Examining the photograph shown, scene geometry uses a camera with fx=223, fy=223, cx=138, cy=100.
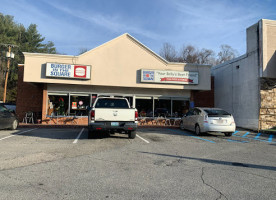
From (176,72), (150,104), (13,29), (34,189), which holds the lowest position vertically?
(34,189)

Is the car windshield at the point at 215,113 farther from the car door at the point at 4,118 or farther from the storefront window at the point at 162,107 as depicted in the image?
the car door at the point at 4,118

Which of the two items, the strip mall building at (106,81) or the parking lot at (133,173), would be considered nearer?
the parking lot at (133,173)

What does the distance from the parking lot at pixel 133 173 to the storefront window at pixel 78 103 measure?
31.1 feet

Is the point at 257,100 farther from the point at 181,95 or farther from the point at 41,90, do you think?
the point at 41,90

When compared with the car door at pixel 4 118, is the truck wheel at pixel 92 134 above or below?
below

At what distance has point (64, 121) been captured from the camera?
17172mm

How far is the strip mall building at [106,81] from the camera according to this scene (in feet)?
53.1

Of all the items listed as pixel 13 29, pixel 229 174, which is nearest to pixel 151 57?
pixel 229 174

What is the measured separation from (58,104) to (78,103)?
5.11 ft

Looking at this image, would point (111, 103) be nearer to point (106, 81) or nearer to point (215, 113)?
point (215, 113)

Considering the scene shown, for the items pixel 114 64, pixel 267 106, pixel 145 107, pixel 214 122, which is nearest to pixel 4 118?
pixel 114 64

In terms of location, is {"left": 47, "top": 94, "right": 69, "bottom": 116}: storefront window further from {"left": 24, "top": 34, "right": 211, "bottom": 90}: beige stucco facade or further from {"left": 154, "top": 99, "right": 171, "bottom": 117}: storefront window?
{"left": 154, "top": 99, "right": 171, "bottom": 117}: storefront window

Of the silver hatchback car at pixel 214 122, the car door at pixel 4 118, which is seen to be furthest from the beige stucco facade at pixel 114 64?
the silver hatchback car at pixel 214 122

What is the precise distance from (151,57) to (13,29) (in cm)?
3625
